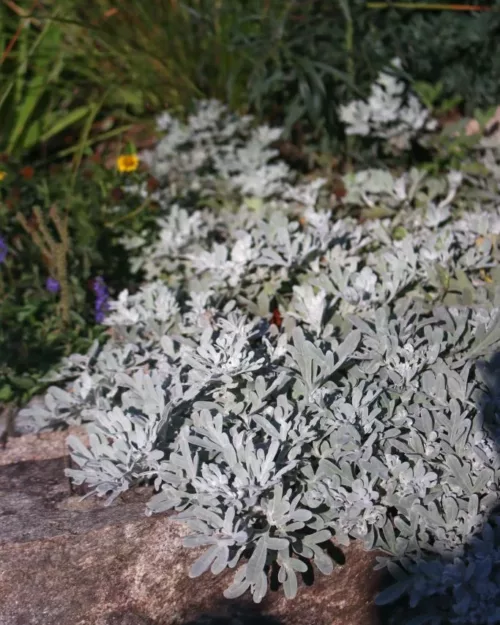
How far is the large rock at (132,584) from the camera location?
63.3 inches

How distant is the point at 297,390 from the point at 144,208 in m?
1.33

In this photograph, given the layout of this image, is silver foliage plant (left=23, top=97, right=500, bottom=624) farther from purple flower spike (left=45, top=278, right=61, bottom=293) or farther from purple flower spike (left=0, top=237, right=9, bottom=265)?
purple flower spike (left=0, top=237, right=9, bottom=265)

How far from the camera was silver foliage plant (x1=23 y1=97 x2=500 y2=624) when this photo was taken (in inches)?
61.8

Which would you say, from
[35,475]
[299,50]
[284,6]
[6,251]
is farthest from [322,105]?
[35,475]

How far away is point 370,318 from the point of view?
6.69ft

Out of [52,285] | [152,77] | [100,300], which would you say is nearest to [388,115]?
[152,77]

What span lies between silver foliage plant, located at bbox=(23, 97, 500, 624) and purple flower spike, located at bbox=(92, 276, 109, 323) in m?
0.07

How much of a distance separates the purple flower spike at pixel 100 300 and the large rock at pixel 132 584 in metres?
0.88

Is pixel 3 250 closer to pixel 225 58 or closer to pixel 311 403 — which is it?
pixel 311 403

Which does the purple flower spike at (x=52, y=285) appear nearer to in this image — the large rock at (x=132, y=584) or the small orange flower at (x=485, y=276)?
the large rock at (x=132, y=584)

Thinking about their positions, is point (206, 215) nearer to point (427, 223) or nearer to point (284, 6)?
point (427, 223)

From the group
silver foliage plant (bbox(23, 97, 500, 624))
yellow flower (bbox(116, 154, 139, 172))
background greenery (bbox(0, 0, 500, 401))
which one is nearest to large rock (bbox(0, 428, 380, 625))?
silver foliage plant (bbox(23, 97, 500, 624))

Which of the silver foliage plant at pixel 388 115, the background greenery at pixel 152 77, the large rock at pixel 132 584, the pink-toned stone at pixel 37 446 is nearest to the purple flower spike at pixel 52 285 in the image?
the background greenery at pixel 152 77

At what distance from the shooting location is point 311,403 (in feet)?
5.74
